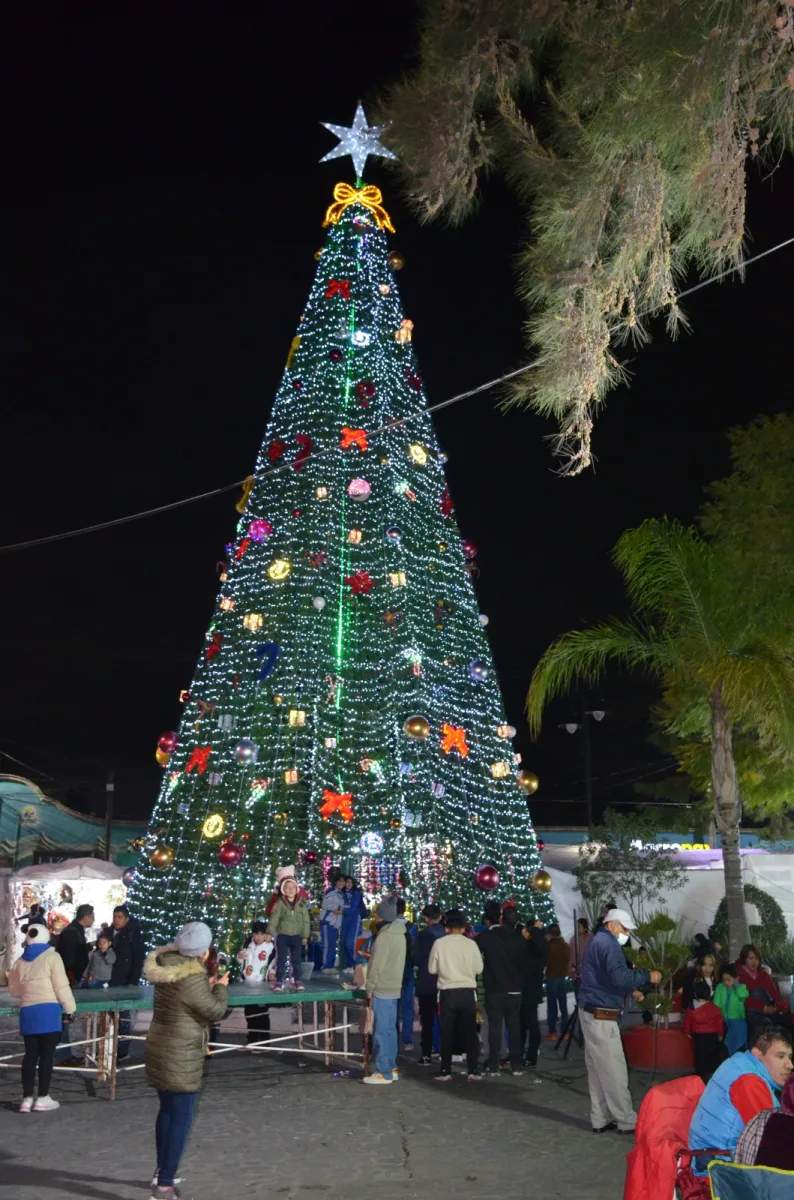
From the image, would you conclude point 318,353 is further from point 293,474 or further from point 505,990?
point 505,990

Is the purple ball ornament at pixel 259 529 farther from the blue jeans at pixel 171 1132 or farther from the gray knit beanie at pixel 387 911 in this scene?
the blue jeans at pixel 171 1132

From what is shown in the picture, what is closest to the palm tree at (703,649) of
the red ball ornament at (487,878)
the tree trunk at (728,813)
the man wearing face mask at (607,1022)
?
the tree trunk at (728,813)

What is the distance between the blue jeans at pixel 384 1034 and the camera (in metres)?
10.8

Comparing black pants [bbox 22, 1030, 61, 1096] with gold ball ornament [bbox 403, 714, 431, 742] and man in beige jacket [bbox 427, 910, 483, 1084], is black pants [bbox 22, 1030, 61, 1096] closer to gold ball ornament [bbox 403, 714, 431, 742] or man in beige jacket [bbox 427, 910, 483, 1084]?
man in beige jacket [bbox 427, 910, 483, 1084]

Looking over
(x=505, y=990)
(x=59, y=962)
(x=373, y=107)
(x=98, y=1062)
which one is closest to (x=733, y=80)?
(x=373, y=107)

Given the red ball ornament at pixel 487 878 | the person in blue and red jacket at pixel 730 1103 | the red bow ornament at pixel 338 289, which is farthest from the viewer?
the red bow ornament at pixel 338 289

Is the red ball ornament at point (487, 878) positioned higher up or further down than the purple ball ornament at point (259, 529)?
further down

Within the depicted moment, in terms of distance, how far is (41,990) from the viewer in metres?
9.47

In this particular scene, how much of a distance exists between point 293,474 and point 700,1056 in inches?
383

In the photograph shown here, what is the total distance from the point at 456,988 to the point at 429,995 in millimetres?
1332

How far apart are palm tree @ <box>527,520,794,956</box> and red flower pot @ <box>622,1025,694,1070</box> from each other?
112 inches

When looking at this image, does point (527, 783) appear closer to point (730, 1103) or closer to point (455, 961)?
point (455, 961)

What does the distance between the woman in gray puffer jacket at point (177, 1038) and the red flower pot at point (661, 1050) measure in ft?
22.2

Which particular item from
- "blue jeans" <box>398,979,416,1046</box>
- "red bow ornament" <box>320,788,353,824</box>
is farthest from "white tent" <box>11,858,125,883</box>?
"blue jeans" <box>398,979,416,1046</box>
